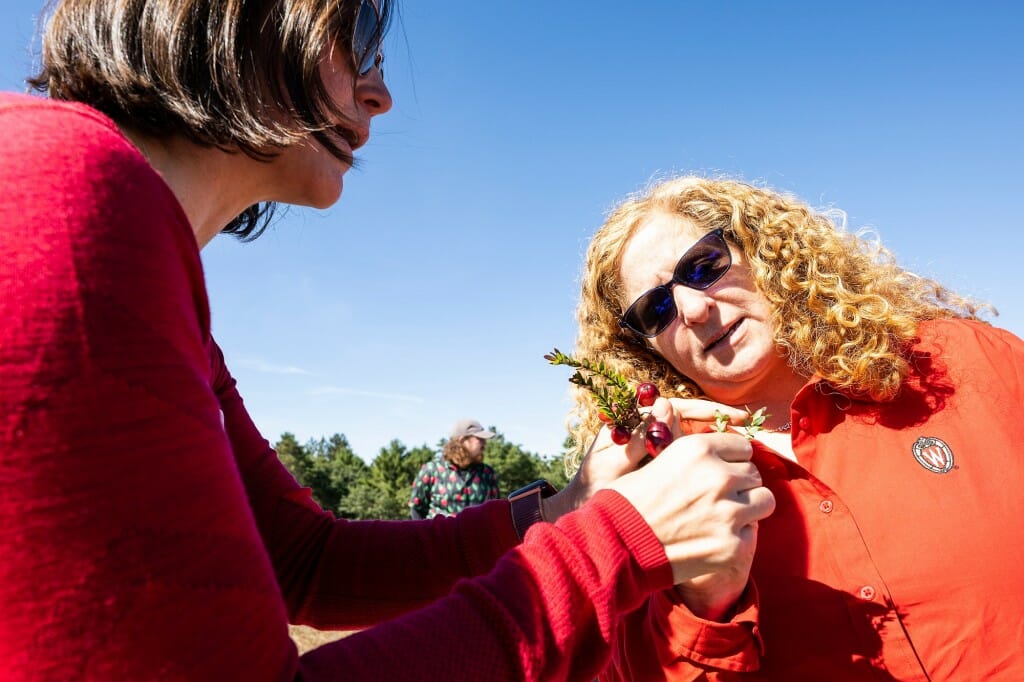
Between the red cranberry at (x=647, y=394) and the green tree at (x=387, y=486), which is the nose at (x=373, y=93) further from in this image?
the green tree at (x=387, y=486)

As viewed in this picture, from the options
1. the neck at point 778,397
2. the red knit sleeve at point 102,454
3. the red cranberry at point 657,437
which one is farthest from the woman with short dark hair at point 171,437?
the neck at point 778,397

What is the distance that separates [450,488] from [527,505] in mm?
7743

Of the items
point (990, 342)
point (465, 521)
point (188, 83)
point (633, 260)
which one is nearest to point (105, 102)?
point (188, 83)

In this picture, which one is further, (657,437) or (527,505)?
(527,505)

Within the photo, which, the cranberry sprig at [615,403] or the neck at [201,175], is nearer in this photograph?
the neck at [201,175]

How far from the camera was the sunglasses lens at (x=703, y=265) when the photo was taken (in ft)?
8.95

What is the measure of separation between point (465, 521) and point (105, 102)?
1451mm

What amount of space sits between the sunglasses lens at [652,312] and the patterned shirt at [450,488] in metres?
6.96

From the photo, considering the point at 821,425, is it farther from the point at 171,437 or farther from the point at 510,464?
the point at 510,464

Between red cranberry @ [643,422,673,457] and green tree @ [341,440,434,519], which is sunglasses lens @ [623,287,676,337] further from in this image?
green tree @ [341,440,434,519]

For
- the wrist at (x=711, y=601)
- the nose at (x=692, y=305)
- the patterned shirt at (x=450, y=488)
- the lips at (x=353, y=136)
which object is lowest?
the patterned shirt at (x=450, y=488)

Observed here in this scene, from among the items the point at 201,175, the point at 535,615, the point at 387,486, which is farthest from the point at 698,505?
the point at 387,486

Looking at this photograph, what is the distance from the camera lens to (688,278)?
273 centimetres

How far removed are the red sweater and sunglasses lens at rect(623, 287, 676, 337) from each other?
5.91ft
